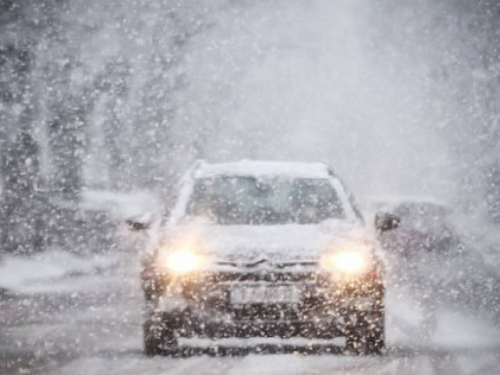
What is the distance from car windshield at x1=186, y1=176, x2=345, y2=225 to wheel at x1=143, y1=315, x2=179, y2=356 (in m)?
1.26

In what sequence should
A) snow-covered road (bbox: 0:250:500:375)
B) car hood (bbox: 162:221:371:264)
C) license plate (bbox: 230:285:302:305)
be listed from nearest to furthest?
1. snow-covered road (bbox: 0:250:500:375)
2. license plate (bbox: 230:285:302:305)
3. car hood (bbox: 162:221:371:264)

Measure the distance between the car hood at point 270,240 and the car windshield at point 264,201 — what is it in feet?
1.05

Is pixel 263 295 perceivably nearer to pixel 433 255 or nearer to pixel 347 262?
pixel 347 262

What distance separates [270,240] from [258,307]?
0.62 metres

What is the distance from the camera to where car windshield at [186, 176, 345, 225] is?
8.26 meters

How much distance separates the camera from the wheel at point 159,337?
7155 mm

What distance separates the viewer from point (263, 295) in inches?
274

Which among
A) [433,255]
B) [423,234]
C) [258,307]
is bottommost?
[433,255]

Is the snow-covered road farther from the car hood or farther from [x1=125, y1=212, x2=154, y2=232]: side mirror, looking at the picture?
[x1=125, y1=212, x2=154, y2=232]: side mirror

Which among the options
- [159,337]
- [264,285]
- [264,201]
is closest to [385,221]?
[264,201]

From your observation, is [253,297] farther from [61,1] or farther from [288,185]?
[61,1]

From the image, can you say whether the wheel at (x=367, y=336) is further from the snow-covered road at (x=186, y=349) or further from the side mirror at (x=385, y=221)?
the side mirror at (x=385, y=221)

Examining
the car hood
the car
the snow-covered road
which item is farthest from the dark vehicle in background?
the car hood

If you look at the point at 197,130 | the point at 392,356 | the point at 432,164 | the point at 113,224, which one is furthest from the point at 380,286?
the point at 432,164
